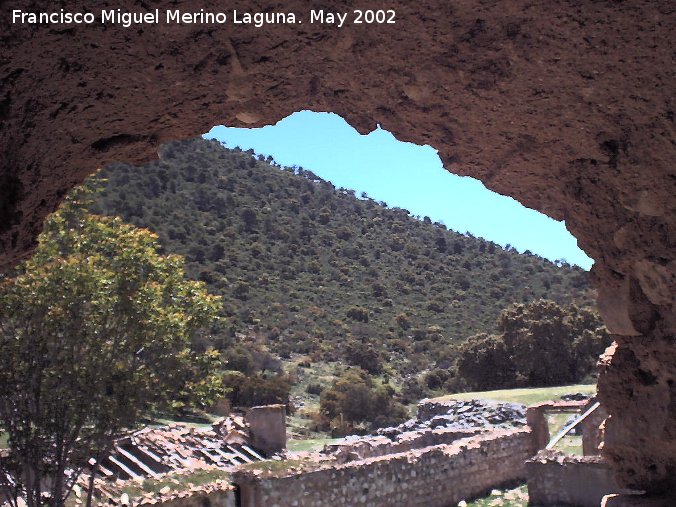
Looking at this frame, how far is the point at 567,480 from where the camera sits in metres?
14.3

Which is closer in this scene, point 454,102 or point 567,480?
point 454,102

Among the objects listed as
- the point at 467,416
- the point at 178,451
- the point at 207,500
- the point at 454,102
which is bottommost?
the point at 467,416

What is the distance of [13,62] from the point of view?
2.60 m

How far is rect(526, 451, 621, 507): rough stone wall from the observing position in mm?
13922

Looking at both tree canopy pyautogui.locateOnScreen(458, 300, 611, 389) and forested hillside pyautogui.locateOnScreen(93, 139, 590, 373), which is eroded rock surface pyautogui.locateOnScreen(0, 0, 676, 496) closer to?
tree canopy pyautogui.locateOnScreen(458, 300, 611, 389)

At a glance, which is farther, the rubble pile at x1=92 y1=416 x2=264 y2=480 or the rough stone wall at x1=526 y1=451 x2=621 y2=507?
the rubble pile at x1=92 y1=416 x2=264 y2=480

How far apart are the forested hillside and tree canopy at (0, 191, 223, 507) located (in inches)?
992

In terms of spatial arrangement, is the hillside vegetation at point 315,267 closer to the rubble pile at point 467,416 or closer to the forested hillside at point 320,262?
the forested hillside at point 320,262

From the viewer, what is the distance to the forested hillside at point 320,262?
43969 mm

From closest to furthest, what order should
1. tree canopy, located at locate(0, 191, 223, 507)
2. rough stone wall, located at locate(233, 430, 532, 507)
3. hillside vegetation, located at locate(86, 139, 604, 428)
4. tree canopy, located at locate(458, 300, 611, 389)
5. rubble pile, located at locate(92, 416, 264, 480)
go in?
tree canopy, located at locate(0, 191, 223, 507) < rough stone wall, located at locate(233, 430, 532, 507) < rubble pile, located at locate(92, 416, 264, 480) < tree canopy, located at locate(458, 300, 611, 389) < hillside vegetation, located at locate(86, 139, 604, 428)

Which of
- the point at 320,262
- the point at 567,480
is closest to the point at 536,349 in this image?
the point at 567,480

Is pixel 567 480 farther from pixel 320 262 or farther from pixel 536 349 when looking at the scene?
pixel 320 262

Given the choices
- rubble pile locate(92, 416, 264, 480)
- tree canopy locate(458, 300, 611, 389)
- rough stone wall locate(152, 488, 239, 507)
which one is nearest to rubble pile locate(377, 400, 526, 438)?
rubble pile locate(92, 416, 264, 480)

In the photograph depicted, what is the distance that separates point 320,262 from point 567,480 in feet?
129
